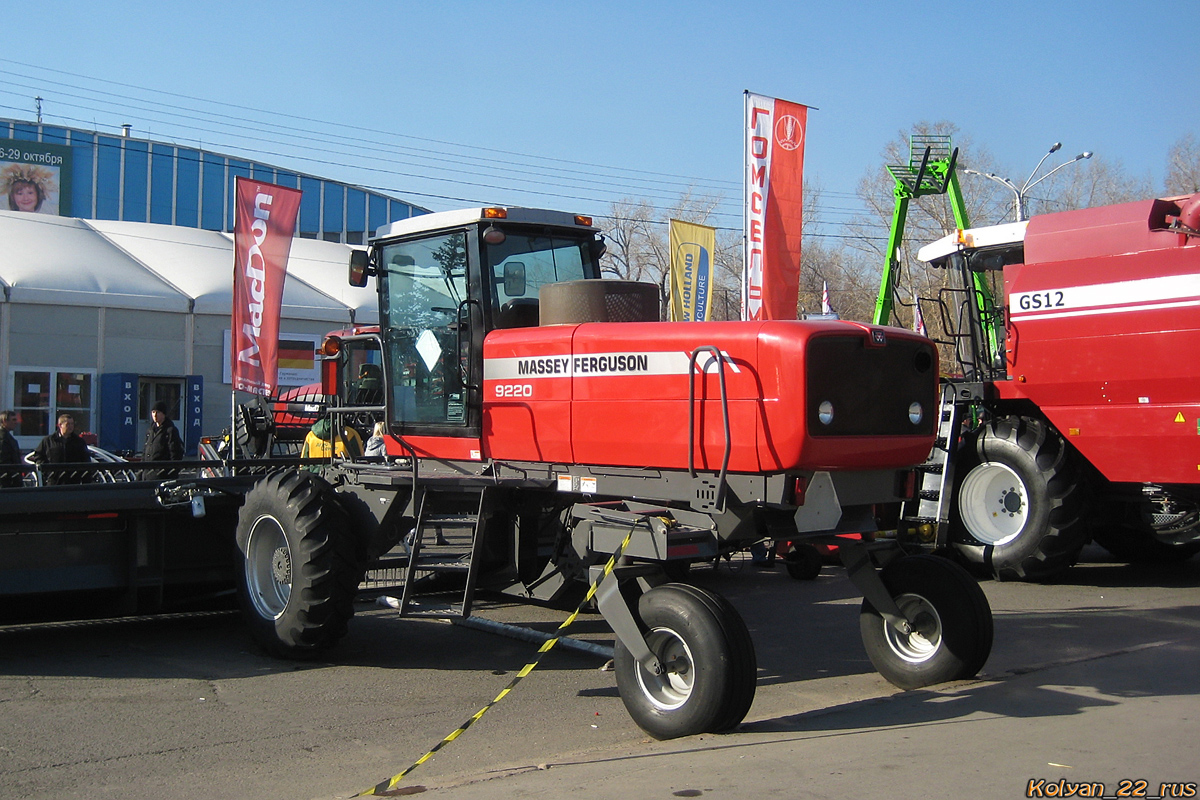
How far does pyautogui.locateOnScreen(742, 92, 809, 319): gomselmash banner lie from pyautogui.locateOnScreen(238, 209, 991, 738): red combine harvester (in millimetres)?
6165

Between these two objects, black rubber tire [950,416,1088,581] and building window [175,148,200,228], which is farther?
building window [175,148,200,228]

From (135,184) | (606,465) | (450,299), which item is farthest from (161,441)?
(135,184)

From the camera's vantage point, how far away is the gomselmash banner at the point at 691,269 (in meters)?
18.6

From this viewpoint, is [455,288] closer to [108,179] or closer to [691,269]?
[691,269]

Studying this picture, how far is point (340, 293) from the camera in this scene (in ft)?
96.6

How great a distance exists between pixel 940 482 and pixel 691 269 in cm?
886

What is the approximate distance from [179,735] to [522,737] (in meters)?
1.82

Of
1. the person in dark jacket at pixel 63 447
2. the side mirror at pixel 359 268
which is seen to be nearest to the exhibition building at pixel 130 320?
the person in dark jacket at pixel 63 447

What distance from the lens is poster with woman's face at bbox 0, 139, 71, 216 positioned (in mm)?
45625

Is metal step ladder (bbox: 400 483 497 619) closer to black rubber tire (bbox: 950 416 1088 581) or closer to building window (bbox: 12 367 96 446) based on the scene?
black rubber tire (bbox: 950 416 1088 581)

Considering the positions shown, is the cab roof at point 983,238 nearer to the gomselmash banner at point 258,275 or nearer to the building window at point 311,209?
the gomselmash banner at point 258,275

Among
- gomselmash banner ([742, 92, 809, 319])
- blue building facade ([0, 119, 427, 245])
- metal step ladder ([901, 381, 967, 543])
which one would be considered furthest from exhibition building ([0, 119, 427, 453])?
metal step ladder ([901, 381, 967, 543])

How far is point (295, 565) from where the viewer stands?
7.09m

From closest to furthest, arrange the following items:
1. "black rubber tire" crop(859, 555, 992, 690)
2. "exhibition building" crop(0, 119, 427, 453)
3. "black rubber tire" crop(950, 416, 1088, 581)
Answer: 1. "black rubber tire" crop(859, 555, 992, 690)
2. "black rubber tire" crop(950, 416, 1088, 581)
3. "exhibition building" crop(0, 119, 427, 453)
